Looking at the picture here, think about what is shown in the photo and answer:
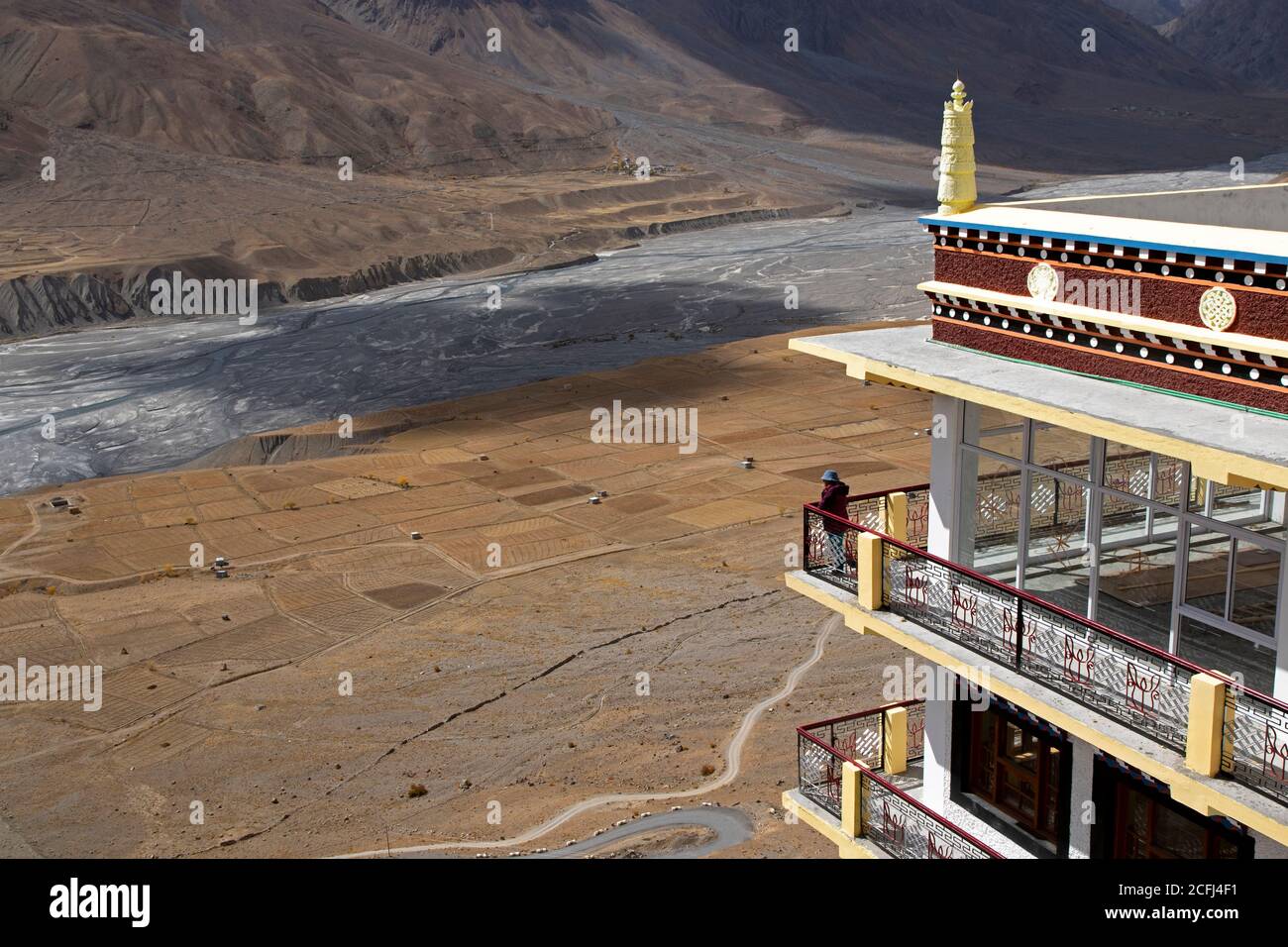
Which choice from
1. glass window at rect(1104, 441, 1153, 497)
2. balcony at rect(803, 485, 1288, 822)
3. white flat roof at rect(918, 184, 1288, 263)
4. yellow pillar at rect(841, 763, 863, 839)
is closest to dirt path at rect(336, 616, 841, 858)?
balcony at rect(803, 485, 1288, 822)

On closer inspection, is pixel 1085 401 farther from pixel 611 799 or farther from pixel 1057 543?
pixel 611 799

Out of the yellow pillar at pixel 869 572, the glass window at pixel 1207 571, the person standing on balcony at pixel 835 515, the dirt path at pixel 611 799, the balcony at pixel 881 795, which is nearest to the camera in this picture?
the glass window at pixel 1207 571

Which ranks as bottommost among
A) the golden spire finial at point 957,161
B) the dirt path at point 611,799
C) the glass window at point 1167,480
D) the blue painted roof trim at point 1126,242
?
the dirt path at point 611,799

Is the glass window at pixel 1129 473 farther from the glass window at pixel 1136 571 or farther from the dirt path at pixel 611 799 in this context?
the dirt path at pixel 611 799

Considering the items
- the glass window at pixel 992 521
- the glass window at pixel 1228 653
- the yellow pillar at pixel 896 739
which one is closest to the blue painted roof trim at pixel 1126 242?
the glass window at pixel 992 521

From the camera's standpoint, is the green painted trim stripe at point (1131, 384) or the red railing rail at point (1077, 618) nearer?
the red railing rail at point (1077, 618)

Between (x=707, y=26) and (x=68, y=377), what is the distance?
126 meters

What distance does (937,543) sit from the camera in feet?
38.6

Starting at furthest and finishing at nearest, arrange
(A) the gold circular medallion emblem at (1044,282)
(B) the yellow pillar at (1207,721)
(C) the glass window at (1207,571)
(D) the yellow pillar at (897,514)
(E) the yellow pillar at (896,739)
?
(E) the yellow pillar at (896,739), (D) the yellow pillar at (897,514), (A) the gold circular medallion emblem at (1044,282), (C) the glass window at (1207,571), (B) the yellow pillar at (1207,721)

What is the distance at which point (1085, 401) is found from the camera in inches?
386

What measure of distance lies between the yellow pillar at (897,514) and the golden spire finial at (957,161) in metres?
2.56

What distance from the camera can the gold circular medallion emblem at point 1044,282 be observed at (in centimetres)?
1066

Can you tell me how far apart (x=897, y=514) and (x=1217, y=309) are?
400 centimetres
